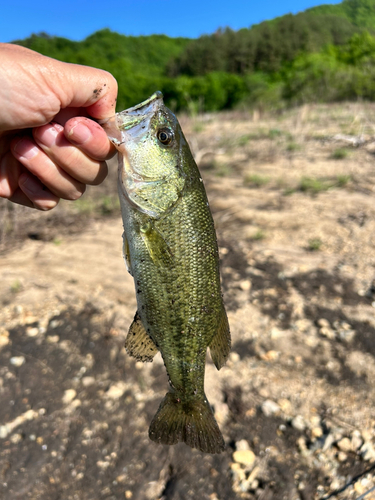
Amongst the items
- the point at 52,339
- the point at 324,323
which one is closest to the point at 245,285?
the point at 324,323

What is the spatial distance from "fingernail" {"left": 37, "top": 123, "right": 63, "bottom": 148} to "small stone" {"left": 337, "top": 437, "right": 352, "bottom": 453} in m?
2.88

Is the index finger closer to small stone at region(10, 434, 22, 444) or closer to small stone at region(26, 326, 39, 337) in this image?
small stone at region(10, 434, 22, 444)

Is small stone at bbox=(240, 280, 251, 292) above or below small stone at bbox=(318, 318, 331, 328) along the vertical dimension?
above

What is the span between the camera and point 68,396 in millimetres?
3148

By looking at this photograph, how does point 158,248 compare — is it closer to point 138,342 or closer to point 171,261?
point 171,261

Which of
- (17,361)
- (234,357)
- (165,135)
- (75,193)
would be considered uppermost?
(165,135)

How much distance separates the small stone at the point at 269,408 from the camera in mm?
3018

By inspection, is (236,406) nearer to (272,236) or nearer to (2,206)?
(272,236)

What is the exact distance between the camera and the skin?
5.64 ft

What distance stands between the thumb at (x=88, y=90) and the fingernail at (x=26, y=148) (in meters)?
0.34

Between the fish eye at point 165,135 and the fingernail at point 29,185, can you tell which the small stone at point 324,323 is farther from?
A: the fingernail at point 29,185

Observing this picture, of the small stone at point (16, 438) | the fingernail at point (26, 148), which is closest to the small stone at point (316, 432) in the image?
the small stone at point (16, 438)

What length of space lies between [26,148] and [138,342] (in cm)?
125

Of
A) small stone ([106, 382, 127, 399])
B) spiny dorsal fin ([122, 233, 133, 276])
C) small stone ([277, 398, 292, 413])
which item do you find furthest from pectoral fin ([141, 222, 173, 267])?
small stone ([277, 398, 292, 413])
